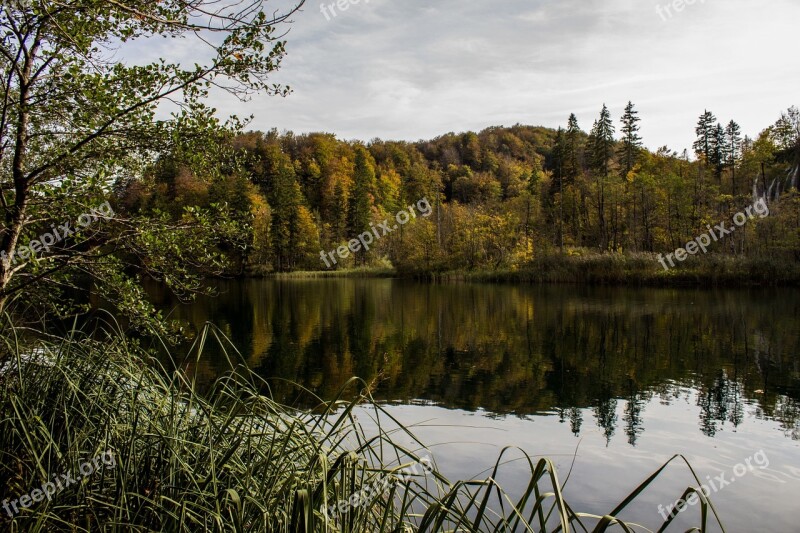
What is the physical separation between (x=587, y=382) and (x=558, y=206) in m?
46.8

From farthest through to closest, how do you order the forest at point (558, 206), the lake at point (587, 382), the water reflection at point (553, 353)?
the forest at point (558, 206)
the water reflection at point (553, 353)
the lake at point (587, 382)

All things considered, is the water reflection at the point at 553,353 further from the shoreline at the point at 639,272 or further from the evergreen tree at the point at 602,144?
the evergreen tree at the point at 602,144

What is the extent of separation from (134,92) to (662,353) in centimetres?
1504

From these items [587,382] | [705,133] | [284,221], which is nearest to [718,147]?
[705,133]

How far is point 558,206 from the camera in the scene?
5747cm

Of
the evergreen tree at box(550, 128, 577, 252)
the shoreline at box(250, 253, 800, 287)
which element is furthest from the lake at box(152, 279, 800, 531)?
the evergreen tree at box(550, 128, 577, 252)

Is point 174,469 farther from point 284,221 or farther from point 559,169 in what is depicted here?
point 284,221

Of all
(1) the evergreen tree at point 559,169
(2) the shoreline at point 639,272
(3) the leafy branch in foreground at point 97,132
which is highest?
(1) the evergreen tree at point 559,169

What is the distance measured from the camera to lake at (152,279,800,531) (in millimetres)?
7363

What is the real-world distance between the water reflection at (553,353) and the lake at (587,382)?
60 millimetres

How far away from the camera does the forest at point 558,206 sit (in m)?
43.9

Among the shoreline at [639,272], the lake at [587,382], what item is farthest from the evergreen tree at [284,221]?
the lake at [587,382]

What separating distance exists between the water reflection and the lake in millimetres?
60

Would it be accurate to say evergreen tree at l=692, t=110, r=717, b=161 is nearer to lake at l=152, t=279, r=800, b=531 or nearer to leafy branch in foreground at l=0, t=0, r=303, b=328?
lake at l=152, t=279, r=800, b=531
